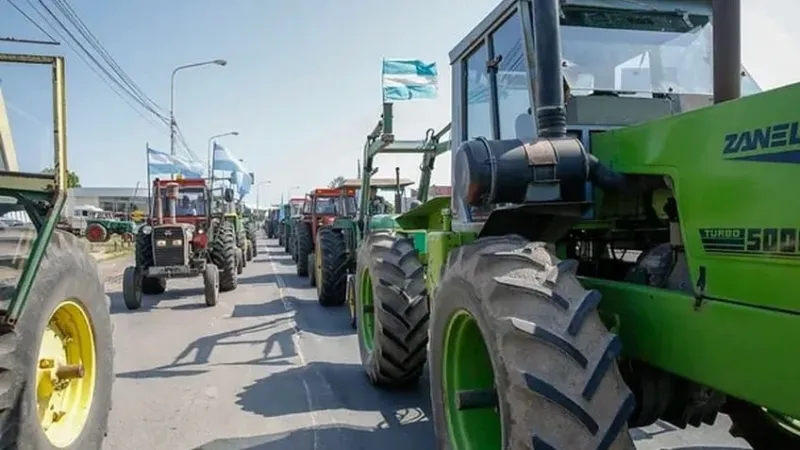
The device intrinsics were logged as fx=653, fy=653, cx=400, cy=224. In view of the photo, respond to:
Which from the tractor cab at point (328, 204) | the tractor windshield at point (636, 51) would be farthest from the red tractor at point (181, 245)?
the tractor windshield at point (636, 51)

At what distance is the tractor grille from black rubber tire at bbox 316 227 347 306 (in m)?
2.79

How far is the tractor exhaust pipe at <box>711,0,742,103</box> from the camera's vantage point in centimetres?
247

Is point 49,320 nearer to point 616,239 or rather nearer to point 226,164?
point 616,239

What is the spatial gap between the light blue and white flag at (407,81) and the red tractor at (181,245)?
536 centimetres

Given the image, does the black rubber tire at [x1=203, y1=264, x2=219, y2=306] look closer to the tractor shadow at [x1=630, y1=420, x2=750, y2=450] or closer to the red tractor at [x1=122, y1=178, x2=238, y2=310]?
the red tractor at [x1=122, y1=178, x2=238, y2=310]

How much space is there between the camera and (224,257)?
13.0 m

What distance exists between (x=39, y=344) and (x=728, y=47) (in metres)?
3.34

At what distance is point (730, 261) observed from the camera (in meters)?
2.24

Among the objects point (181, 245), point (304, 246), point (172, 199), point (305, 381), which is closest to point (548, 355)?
point (305, 381)

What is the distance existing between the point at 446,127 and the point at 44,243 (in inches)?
198

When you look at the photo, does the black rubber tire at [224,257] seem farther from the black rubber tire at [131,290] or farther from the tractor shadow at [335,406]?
the tractor shadow at [335,406]

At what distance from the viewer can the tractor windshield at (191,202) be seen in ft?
46.5

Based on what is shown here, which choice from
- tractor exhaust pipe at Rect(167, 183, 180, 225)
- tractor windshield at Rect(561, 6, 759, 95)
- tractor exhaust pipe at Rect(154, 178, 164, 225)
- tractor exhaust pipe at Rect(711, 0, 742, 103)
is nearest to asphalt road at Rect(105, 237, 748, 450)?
tractor windshield at Rect(561, 6, 759, 95)

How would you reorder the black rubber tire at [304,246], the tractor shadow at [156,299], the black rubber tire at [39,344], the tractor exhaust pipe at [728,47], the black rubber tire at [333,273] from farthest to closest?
the black rubber tire at [304,246], the tractor shadow at [156,299], the black rubber tire at [333,273], the black rubber tire at [39,344], the tractor exhaust pipe at [728,47]
